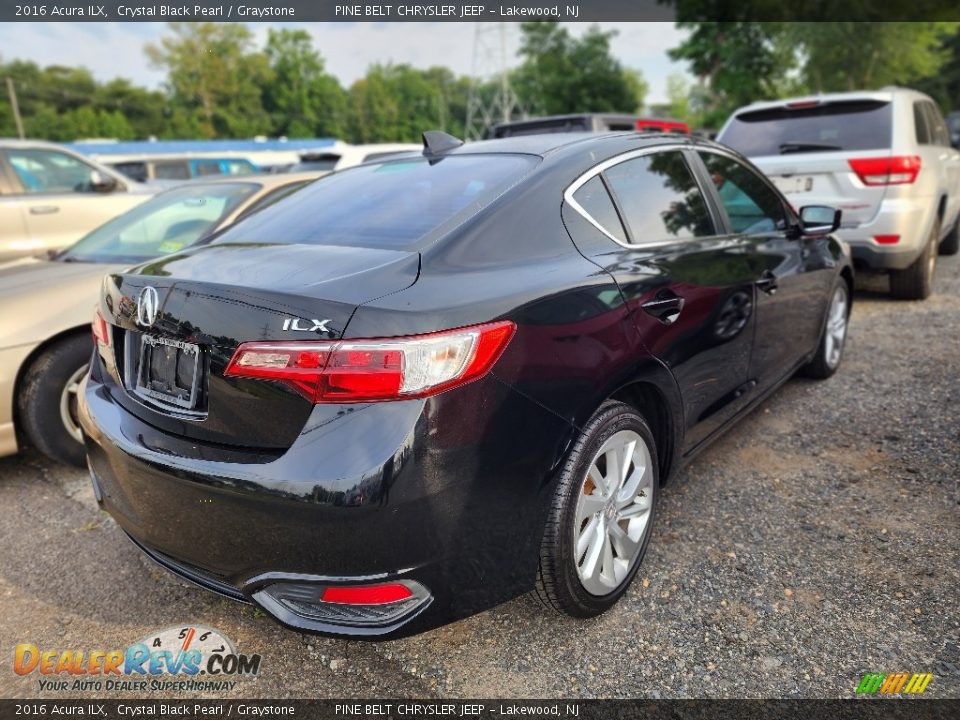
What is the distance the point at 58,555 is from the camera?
287 cm

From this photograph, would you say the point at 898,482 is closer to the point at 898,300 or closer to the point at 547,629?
the point at 547,629

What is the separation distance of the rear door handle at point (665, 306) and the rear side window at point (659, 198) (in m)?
0.23

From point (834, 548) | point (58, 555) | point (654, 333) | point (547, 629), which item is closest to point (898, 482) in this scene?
point (834, 548)

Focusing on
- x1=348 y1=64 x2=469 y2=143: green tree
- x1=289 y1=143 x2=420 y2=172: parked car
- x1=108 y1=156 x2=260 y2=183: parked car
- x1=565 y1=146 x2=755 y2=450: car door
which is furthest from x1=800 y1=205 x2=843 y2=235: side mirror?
x1=348 y1=64 x2=469 y2=143: green tree

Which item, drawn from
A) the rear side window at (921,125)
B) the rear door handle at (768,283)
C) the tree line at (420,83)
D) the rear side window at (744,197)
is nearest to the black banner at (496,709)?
the rear door handle at (768,283)

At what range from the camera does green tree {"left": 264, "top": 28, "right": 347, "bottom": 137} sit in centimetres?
7138

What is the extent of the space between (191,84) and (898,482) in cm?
6903

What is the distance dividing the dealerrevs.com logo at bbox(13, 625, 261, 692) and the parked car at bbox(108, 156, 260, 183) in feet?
51.9

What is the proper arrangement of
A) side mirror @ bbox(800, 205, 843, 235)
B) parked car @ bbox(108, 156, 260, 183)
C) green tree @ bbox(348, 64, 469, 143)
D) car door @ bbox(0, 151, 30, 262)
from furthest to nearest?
1. green tree @ bbox(348, 64, 469, 143)
2. parked car @ bbox(108, 156, 260, 183)
3. car door @ bbox(0, 151, 30, 262)
4. side mirror @ bbox(800, 205, 843, 235)

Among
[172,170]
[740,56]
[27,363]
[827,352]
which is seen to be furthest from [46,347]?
[740,56]

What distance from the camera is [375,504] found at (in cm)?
170

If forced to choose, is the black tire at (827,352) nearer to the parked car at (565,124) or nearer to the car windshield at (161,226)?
the car windshield at (161,226)

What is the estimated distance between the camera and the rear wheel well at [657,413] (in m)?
2.43

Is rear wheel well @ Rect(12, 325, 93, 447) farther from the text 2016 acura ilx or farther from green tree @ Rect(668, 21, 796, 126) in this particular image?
green tree @ Rect(668, 21, 796, 126)
